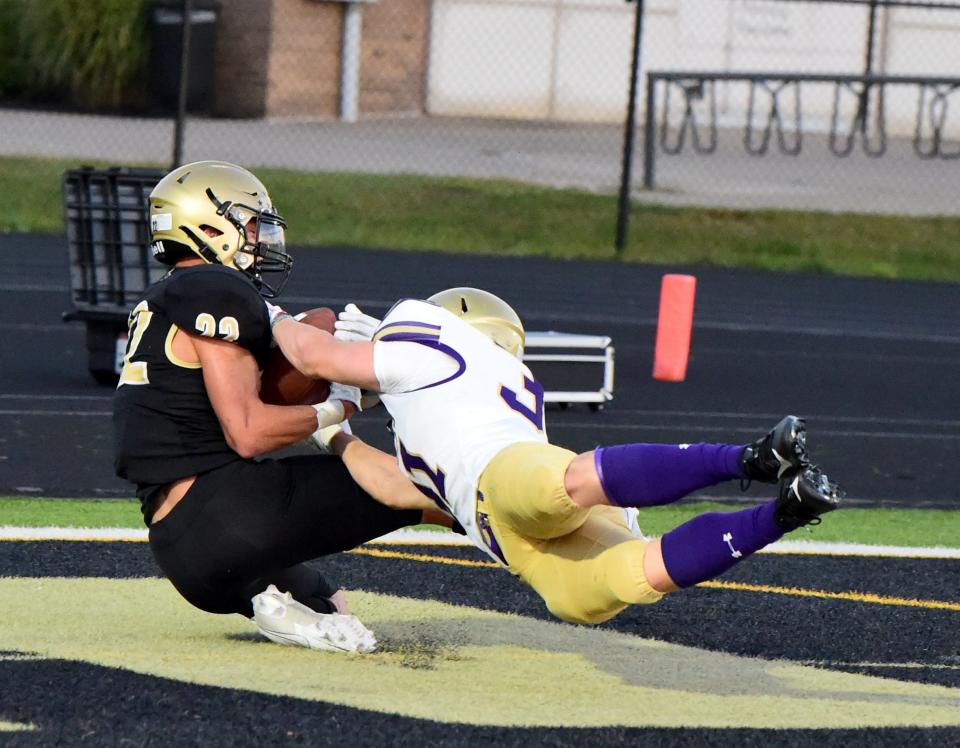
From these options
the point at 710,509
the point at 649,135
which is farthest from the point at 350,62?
the point at 710,509

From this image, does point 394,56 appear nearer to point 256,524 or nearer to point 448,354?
point 256,524

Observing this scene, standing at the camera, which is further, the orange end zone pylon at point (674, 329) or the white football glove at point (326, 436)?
the orange end zone pylon at point (674, 329)

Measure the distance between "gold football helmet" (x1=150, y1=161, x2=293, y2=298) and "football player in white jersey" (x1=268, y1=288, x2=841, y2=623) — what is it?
1.01ft

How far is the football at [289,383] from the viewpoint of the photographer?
5270mm

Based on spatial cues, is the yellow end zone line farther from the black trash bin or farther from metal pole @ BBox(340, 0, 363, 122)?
metal pole @ BBox(340, 0, 363, 122)

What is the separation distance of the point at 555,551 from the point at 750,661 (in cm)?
97

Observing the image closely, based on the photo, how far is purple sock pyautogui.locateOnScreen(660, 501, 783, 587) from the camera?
4.49m

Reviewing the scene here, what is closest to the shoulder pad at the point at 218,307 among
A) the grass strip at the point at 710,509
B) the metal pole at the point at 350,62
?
the grass strip at the point at 710,509

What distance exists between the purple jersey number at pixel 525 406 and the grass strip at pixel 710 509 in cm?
270

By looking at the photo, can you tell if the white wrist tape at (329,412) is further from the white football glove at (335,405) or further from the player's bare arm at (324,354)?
the player's bare arm at (324,354)

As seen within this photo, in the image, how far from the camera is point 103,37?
21.6 meters

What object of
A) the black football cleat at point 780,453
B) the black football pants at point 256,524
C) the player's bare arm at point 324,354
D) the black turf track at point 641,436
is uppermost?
the player's bare arm at point 324,354

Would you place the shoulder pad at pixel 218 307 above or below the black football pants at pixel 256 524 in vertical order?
above

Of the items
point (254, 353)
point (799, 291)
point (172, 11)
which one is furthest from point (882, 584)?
point (172, 11)
